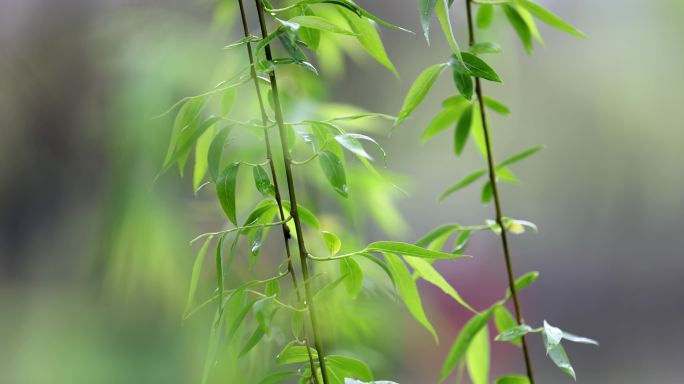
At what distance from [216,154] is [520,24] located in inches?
7.4

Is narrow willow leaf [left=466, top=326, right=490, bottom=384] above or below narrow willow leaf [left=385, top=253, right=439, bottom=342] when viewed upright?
below

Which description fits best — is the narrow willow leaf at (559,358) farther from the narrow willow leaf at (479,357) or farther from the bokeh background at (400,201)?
the bokeh background at (400,201)

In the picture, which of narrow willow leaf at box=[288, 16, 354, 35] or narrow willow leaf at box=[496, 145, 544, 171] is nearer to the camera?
narrow willow leaf at box=[288, 16, 354, 35]

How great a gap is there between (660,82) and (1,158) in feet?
4.19

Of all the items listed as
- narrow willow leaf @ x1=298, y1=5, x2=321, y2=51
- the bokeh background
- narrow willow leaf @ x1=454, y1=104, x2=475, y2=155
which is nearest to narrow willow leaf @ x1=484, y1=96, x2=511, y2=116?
narrow willow leaf @ x1=454, y1=104, x2=475, y2=155

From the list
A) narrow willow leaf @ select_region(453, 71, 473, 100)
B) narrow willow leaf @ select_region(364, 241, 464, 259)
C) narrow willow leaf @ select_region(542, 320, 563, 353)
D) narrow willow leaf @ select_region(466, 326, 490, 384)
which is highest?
→ narrow willow leaf @ select_region(453, 71, 473, 100)

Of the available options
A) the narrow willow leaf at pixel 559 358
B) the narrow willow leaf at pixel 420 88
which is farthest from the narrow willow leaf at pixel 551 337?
the narrow willow leaf at pixel 420 88

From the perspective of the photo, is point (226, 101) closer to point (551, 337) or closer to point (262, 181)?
A: point (262, 181)

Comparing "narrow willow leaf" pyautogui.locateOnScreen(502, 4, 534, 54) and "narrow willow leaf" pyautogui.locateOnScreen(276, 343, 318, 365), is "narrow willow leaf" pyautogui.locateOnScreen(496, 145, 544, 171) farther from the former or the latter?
"narrow willow leaf" pyautogui.locateOnScreen(276, 343, 318, 365)

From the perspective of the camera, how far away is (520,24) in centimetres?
38

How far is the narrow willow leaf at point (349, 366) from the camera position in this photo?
1.00 ft

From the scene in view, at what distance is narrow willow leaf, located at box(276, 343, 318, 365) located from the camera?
30cm

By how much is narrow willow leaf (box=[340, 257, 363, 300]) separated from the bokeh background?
40cm

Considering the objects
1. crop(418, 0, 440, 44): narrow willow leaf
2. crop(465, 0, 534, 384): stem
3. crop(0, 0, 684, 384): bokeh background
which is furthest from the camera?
crop(0, 0, 684, 384): bokeh background
